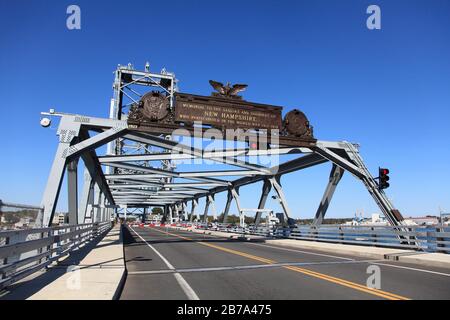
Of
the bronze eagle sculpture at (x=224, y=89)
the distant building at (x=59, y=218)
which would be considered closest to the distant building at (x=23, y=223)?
the distant building at (x=59, y=218)

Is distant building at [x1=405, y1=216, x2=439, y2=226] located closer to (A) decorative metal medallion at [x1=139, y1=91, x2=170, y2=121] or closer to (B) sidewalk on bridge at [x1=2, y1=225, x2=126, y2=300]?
(A) decorative metal medallion at [x1=139, y1=91, x2=170, y2=121]

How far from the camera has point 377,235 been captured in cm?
1952

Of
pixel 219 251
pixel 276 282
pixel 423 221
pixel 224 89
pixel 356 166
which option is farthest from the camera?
pixel 423 221

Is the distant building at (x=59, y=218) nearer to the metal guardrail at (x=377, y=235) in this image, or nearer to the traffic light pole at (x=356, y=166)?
the traffic light pole at (x=356, y=166)

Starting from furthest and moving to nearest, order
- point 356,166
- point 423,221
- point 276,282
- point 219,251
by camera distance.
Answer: point 423,221
point 356,166
point 219,251
point 276,282

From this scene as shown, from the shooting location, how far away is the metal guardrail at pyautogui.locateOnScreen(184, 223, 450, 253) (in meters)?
16.2

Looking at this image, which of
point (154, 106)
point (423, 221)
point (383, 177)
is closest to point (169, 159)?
point (154, 106)

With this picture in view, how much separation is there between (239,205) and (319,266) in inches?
1287

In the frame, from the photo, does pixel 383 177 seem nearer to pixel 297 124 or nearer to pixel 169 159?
pixel 297 124

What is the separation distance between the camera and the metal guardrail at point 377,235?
16.2 m

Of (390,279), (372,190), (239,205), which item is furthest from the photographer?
(239,205)

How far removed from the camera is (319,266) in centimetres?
1206
